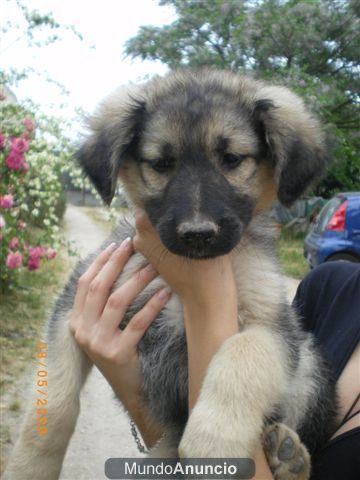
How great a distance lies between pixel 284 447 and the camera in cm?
174

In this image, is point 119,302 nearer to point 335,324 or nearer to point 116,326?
point 116,326

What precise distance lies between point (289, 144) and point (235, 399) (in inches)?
35.4

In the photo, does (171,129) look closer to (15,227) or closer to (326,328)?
(326,328)

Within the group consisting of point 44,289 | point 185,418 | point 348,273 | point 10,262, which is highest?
point 348,273

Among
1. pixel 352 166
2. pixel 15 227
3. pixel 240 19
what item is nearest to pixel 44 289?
pixel 15 227

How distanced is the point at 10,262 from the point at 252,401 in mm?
3360

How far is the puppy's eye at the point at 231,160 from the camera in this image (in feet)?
6.16

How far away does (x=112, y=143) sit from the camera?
79.5 inches

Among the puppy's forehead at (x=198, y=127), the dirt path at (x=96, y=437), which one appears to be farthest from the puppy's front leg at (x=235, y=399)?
the dirt path at (x=96, y=437)

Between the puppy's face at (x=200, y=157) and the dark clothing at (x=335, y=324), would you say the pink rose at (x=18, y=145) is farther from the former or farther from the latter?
the dark clothing at (x=335, y=324)

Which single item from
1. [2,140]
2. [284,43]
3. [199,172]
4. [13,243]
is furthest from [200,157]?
[284,43]

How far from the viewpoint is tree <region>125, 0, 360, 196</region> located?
13180mm

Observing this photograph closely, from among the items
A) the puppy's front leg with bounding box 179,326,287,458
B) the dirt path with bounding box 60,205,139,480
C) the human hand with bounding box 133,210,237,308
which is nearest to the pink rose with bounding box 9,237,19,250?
the dirt path with bounding box 60,205,139,480

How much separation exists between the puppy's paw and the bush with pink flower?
3.05 metres
